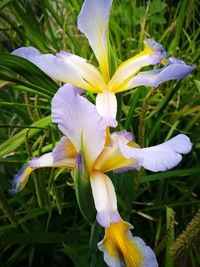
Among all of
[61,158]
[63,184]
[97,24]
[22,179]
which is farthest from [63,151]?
[63,184]

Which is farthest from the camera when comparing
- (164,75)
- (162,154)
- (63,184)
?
(63,184)

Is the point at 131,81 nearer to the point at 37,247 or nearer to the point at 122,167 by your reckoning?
the point at 122,167

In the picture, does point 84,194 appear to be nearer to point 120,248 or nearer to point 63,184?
point 120,248

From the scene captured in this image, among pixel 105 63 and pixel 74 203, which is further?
pixel 74 203

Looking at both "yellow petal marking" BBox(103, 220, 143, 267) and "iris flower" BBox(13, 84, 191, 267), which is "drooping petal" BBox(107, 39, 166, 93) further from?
"yellow petal marking" BBox(103, 220, 143, 267)

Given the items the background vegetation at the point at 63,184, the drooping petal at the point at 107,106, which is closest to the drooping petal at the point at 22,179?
the background vegetation at the point at 63,184

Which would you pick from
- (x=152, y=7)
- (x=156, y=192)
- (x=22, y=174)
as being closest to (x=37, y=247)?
(x=156, y=192)

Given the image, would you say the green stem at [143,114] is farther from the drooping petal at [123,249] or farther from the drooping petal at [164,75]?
the drooping petal at [123,249]
